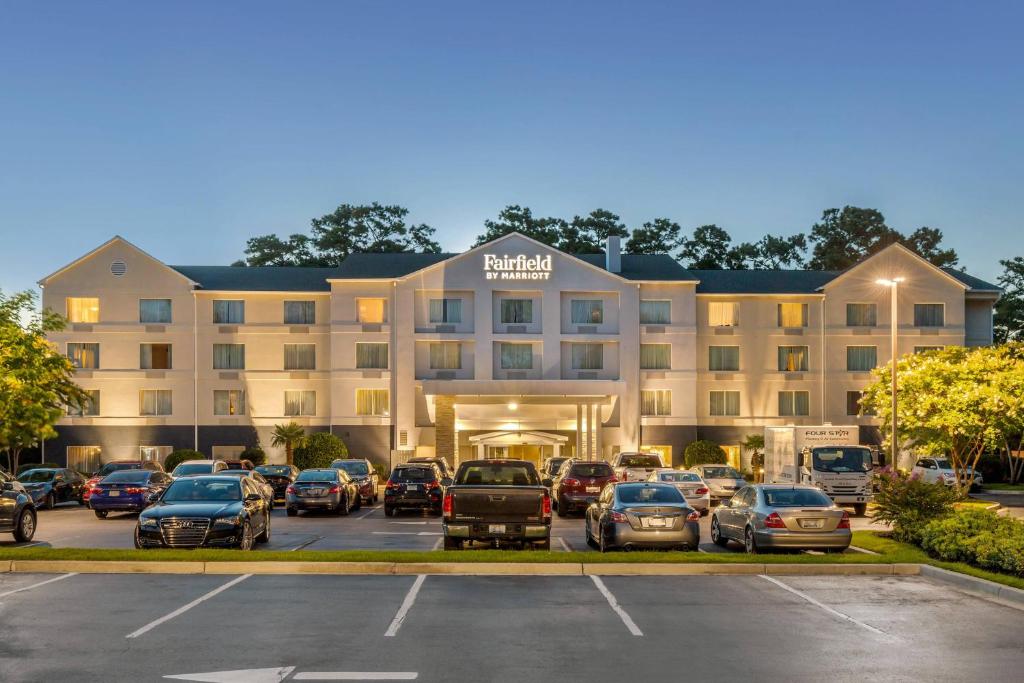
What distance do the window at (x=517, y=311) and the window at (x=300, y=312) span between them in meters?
11.0

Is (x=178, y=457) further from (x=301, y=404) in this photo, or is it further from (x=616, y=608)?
(x=616, y=608)

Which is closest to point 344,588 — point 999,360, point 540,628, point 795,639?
point 540,628

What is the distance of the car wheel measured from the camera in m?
23.2

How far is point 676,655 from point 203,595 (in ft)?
24.1

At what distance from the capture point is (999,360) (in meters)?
39.0

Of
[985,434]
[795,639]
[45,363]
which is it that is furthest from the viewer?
[985,434]

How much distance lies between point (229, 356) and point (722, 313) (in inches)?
1107

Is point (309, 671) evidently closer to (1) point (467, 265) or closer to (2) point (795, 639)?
(2) point (795, 639)

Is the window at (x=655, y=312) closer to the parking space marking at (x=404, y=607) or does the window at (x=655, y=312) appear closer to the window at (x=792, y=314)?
the window at (x=792, y=314)

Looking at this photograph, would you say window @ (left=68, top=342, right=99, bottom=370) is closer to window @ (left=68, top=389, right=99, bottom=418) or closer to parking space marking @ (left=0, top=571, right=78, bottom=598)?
window @ (left=68, top=389, right=99, bottom=418)

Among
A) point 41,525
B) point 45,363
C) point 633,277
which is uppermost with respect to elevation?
point 633,277

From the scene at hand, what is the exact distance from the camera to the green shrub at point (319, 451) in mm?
55656

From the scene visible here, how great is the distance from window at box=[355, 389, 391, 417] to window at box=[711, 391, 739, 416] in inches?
730

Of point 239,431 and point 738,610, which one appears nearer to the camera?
point 738,610
